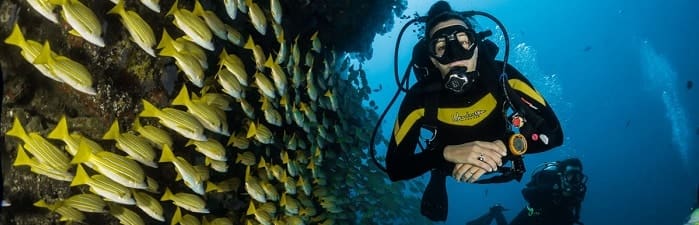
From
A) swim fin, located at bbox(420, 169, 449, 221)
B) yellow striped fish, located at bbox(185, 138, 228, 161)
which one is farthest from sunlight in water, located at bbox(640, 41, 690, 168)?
yellow striped fish, located at bbox(185, 138, 228, 161)

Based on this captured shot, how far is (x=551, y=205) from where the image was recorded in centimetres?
739

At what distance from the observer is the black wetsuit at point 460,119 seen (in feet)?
13.2

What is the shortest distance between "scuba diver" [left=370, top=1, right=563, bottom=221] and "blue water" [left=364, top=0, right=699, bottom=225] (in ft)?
181

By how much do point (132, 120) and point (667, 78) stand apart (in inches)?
3273

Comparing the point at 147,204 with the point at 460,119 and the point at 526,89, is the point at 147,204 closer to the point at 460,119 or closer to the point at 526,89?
the point at 460,119

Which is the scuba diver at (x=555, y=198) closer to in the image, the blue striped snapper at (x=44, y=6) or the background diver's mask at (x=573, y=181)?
the background diver's mask at (x=573, y=181)

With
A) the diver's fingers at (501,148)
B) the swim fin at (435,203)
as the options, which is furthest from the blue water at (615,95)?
the diver's fingers at (501,148)

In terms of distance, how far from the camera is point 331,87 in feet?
21.5

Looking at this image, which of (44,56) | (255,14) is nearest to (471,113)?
(255,14)

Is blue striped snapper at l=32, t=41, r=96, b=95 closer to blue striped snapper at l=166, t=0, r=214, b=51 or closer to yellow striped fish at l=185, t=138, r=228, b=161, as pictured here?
blue striped snapper at l=166, t=0, r=214, b=51

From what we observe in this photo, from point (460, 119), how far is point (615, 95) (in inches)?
3208

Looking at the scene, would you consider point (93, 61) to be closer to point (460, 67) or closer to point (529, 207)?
point (460, 67)

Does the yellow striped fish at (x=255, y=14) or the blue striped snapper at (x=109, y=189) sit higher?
the yellow striped fish at (x=255, y=14)

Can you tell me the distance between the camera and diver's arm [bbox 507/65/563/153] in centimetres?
380
